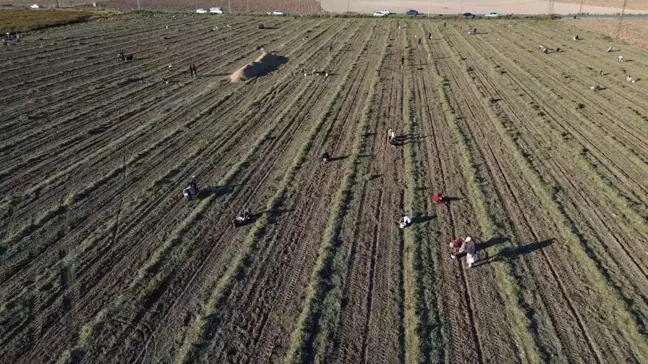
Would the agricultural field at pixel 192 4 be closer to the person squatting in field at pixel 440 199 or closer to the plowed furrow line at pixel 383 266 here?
the plowed furrow line at pixel 383 266

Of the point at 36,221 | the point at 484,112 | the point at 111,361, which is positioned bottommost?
the point at 111,361

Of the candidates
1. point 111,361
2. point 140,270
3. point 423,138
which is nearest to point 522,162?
point 423,138

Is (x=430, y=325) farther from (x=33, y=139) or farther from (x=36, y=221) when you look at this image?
(x=33, y=139)

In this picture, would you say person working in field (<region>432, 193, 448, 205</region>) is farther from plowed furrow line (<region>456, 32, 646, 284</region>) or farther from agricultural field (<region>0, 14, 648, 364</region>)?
plowed furrow line (<region>456, 32, 646, 284</region>)

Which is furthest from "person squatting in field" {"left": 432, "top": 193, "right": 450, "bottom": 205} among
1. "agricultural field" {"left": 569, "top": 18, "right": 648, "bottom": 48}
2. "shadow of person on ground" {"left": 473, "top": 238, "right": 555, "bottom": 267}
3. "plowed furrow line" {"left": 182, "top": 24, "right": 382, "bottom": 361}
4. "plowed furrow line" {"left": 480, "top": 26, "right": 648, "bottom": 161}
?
"agricultural field" {"left": 569, "top": 18, "right": 648, "bottom": 48}

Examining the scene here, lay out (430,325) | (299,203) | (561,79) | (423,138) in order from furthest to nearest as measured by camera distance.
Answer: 1. (561,79)
2. (423,138)
3. (299,203)
4. (430,325)

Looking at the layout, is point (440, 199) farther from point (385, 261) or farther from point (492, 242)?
point (385, 261)

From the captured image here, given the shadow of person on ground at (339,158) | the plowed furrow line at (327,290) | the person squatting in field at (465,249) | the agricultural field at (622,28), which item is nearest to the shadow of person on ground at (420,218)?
the person squatting in field at (465,249)
